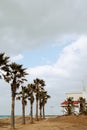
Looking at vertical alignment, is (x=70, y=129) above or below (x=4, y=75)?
below

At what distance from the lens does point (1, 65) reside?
156 ft

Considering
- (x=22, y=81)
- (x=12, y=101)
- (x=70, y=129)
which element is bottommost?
(x=70, y=129)

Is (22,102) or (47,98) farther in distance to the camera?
(47,98)

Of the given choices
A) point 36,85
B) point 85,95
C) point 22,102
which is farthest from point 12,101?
point 85,95

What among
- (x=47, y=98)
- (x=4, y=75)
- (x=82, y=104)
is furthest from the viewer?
(x=82, y=104)

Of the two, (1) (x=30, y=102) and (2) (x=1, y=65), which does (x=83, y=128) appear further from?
(1) (x=30, y=102)

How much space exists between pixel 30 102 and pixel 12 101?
22.6m

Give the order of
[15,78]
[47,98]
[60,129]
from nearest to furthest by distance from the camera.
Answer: [60,129] → [15,78] → [47,98]

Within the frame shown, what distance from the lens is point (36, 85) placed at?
269ft

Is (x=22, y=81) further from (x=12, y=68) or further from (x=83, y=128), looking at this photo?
(x=83, y=128)

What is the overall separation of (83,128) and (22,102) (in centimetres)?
2919

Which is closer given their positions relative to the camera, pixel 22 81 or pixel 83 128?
pixel 83 128

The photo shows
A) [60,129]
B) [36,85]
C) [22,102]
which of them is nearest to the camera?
[60,129]

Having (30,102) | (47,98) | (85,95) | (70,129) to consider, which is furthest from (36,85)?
(85,95)
